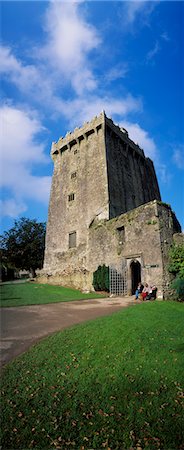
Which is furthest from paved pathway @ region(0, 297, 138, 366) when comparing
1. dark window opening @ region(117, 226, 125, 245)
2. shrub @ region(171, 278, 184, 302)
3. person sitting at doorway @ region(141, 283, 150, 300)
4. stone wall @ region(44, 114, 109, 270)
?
stone wall @ region(44, 114, 109, 270)

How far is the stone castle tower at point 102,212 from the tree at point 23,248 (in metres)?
12.5

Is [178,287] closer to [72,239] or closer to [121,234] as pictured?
[121,234]

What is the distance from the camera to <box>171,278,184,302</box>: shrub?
46.3 feet

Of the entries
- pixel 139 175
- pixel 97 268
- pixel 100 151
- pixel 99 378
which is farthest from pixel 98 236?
pixel 99 378

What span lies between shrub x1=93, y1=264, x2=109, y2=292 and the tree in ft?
73.5

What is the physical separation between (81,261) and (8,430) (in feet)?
68.2

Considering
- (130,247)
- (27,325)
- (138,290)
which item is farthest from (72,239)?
(27,325)

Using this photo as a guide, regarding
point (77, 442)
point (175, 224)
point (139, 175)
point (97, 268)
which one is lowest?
point (77, 442)

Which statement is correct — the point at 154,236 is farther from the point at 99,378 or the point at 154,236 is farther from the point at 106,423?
the point at 106,423

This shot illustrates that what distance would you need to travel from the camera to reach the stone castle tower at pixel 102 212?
55.1 ft

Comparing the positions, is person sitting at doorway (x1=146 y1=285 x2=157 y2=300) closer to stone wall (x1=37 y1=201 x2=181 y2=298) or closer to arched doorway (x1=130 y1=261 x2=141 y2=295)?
stone wall (x1=37 y1=201 x2=181 y2=298)

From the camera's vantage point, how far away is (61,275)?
944 inches

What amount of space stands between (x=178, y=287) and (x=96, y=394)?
38.8 feet

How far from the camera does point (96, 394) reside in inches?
144
